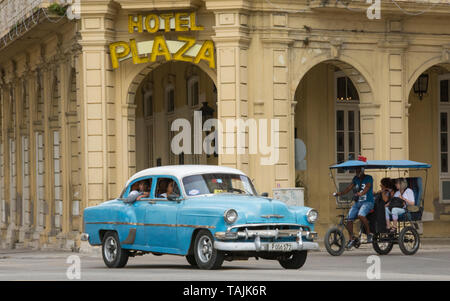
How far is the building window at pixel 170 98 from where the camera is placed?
33469 mm

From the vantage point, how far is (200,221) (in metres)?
17.2

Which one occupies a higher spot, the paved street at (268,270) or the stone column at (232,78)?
the stone column at (232,78)

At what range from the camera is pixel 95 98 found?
2702 cm

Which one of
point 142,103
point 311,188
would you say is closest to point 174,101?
point 142,103

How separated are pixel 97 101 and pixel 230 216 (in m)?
10.9

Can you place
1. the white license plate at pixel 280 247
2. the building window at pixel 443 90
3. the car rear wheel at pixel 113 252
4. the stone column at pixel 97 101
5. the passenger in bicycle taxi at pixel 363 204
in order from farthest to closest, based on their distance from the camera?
the building window at pixel 443 90
the stone column at pixel 97 101
the passenger in bicycle taxi at pixel 363 204
the car rear wheel at pixel 113 252
the white license plate at pixel 280 247

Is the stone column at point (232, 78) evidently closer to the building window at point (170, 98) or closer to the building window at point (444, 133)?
the building window at point (170, 98)

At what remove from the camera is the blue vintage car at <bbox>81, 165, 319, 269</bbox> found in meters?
16.9

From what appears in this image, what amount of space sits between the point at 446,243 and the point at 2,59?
53.5 ft

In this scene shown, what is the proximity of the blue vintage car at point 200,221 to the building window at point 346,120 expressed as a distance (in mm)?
12001

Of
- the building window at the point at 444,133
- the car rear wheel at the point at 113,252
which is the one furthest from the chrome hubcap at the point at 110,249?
the building window at the point at 444,133

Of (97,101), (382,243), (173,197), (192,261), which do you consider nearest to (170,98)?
(97,101)

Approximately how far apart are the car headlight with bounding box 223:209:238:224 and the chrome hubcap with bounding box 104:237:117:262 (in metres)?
3.06

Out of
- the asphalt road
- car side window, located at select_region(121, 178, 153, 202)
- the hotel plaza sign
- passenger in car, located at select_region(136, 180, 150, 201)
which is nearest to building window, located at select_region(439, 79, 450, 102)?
the hotel plaza sign
